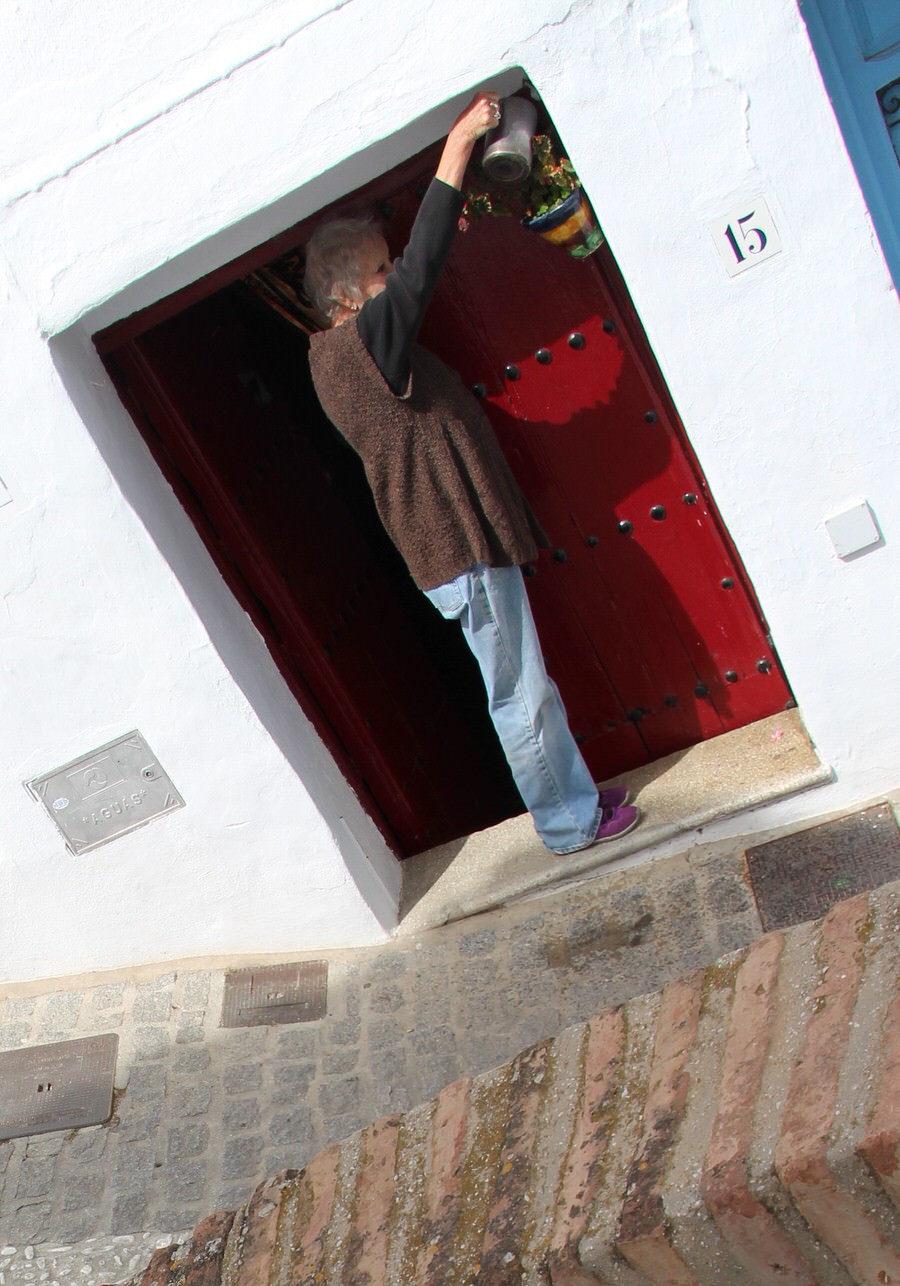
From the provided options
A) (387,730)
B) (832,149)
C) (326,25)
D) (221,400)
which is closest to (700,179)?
(832,149)

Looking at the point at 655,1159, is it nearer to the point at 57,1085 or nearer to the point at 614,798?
the point at 614,798

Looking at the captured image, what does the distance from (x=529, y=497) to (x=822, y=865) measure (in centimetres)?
149

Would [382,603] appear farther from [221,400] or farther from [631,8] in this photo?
[631,8]

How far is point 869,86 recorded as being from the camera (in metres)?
3.34

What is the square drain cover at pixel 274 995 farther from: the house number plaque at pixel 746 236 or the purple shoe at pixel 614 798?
the house number plaque at pixel 746 236

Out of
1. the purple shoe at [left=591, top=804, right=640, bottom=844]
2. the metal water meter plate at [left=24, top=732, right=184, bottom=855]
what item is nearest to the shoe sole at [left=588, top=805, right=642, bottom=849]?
the purple shoe at [left=591, top=804, right=640, bottom=844]

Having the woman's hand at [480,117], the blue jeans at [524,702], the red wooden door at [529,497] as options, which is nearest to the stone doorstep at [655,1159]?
the blue jeans at [524,702]

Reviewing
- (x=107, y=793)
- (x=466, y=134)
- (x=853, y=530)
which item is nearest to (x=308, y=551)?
(x=107, y=793)

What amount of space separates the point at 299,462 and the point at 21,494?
1.45 metres

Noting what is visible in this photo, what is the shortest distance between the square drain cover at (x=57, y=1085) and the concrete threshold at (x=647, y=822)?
109 centimetres

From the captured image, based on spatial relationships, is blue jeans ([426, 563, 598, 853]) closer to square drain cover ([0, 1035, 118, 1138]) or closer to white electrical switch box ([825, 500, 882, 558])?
white electrical switch box ([825, 500, 882, 558])

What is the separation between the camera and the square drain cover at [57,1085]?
413 cm

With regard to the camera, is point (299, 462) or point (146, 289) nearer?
point (146, 289)

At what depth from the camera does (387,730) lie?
488 centimetres
